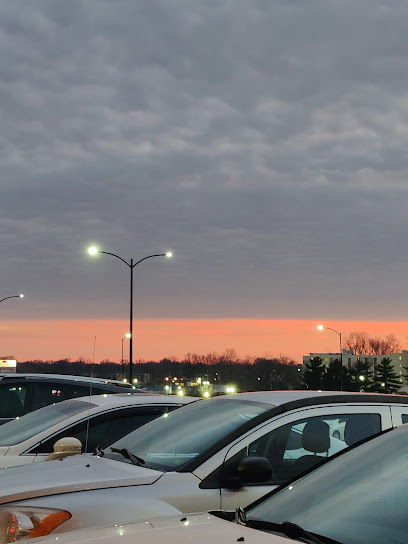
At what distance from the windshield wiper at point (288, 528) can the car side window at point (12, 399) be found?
770 cm

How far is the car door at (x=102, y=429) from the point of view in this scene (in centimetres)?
697

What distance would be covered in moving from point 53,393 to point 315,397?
599 cm

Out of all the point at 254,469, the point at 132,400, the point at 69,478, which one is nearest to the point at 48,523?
the point at 69,478

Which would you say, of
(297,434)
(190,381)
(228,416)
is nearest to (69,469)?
(228,416)

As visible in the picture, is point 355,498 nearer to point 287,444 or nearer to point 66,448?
point 287,444

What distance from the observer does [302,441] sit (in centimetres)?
507

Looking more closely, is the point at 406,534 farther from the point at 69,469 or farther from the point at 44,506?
the point at 69,469

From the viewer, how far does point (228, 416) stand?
5242mm

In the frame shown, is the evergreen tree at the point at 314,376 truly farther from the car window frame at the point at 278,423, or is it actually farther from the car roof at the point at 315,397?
the car window frame at the point at 278,423

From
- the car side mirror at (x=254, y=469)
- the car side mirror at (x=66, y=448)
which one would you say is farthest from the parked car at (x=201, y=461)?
the car side mirror at (x=66, y=448)

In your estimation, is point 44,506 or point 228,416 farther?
point 228,416

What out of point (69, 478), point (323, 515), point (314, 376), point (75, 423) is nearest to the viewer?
point (323, 515)

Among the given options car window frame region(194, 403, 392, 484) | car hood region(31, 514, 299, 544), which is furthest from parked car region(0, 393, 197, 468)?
car hood region(31, 514, 299, 544)

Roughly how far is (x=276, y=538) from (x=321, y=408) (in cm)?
247
